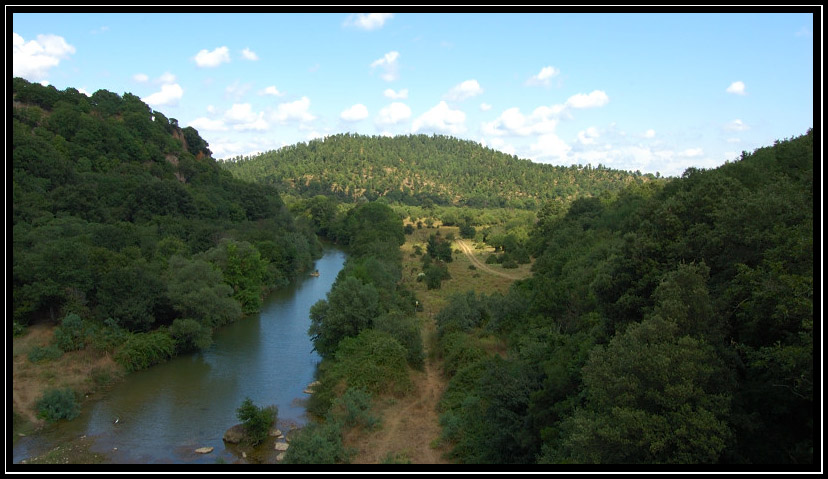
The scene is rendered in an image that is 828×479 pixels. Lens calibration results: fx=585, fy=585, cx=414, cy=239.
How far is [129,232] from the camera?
1483 inches

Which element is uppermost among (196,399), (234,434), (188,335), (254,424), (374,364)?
(188,335)

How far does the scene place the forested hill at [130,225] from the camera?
2994cm

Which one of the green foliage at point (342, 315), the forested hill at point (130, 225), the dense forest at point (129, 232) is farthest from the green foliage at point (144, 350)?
the green foliage at point (342, 315)

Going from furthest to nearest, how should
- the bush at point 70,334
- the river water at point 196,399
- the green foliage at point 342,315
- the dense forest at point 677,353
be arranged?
1. the green foliage at point 342,315
2. the bush at point 70,334
3. the river water at point 196,399
4. the dense forest at point 677,353

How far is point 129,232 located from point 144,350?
12059mm

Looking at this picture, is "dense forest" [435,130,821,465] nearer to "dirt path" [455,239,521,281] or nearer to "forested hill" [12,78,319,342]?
"forested hill" [12,78,319,342]

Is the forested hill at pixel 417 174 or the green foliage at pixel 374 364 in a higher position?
the forested hill at pixel 417 174

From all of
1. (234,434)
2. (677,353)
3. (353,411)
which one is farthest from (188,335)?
(677,353)

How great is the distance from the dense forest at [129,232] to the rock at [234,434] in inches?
322

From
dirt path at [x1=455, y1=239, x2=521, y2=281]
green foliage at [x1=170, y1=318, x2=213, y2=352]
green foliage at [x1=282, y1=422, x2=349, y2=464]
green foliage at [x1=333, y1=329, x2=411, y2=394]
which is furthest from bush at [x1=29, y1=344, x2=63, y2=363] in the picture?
dirt path at [x1=455, y1=239, x2=521, y2=281]

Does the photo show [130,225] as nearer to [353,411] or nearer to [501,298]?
[501,298]

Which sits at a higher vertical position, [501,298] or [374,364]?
[501,298]

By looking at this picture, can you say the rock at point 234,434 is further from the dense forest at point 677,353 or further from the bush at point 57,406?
the dense forest at point 677,353

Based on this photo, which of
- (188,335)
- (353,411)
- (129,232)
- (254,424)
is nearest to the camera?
(254,424)
